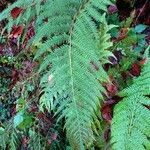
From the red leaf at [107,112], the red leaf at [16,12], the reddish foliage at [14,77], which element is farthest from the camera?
the reddish foliage at [14,77]

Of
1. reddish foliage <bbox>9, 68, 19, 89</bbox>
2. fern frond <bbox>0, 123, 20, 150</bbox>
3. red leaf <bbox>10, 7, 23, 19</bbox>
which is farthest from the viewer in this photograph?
reddish foliage <bbox>9, 68, 19, 89</bbox>

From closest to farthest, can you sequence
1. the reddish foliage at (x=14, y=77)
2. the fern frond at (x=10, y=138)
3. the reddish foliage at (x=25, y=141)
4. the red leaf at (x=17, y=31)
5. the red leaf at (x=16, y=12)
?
the red leaf at (x=16, y=12)
the fern frond at (x=10, y=138)
the reddish foliage at (x=25, y=141)
the red leaf at (x=17, y=31)
the reddish foliage at (x=14, y=77)

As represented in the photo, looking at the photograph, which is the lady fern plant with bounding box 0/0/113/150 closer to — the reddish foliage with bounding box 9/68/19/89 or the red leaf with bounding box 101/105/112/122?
the red leaf with bounding box 101/105/112/122

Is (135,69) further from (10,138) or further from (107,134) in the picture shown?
(10,138)

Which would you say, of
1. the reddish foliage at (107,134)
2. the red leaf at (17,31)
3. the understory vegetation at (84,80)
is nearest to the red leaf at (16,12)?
the understory vegetation at (84,80)

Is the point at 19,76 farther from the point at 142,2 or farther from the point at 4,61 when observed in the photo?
the point at 142,2

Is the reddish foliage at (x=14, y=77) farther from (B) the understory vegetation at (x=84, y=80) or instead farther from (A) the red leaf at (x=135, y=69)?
(A) the red leaf at (x=135, y=69)

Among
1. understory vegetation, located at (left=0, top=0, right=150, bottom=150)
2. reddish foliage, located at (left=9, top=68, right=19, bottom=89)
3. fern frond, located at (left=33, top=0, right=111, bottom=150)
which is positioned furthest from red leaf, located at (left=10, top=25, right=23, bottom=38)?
fern frond, located at (left=33, top=0, right=111, bottom=150)

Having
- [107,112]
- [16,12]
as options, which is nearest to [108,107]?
[107,112]
